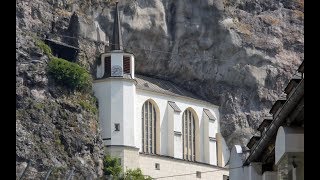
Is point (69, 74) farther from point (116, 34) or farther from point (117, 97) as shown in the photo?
point (116, 34)

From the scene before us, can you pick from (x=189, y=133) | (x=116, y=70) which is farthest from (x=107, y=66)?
(x=189, y=133)

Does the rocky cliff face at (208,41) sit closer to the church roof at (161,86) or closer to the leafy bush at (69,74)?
the church roof at (161,86)

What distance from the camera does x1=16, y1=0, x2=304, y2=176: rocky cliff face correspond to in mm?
129750

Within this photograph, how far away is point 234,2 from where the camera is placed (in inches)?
5630

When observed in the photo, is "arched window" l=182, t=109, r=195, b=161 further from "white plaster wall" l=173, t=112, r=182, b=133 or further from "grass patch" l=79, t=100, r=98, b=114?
"grass patch" l=79, t=100, r=98, b=114

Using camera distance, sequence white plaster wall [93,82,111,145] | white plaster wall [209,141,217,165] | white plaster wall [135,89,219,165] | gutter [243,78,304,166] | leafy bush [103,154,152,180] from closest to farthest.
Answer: gutter [243,78,304,166] → leafy bush [103,154,152,180] → white plaster wall [93,82,111,145] → white plaster wall [135,89,219,165] → white plaster wall [209,141,217,165]

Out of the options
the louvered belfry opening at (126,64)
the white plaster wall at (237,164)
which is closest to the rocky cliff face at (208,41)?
the louvered belfry opening at (126,64)

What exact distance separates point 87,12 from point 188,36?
10970mm

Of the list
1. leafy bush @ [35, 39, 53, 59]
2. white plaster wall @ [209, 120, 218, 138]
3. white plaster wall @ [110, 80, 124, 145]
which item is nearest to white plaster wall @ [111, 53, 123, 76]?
Result: white plaster wall @ [110, 80, 124, 145]

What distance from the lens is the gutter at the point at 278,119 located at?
16828 millimetres

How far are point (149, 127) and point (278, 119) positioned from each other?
11275 centimetres

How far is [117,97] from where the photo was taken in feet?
419

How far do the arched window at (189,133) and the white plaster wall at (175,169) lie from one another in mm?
1944
